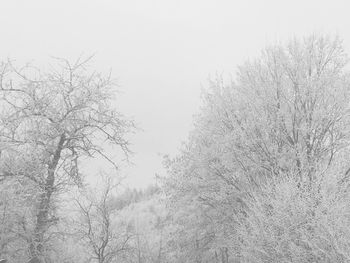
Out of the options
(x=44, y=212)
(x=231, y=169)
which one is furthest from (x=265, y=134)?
(x=44, y=212)

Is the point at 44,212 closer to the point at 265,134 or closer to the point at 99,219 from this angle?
the point at 265,134

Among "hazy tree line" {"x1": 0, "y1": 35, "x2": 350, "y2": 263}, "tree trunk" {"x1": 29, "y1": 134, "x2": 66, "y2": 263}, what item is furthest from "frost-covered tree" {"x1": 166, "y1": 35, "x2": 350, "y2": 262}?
"tree trunk" {"x1": 29, "y1": 134, "x2": 66, "y2": 263}

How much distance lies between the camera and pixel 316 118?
22.0 metres

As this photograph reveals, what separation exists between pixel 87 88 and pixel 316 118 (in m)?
12.1

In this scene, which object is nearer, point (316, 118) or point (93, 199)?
point (316, 118)

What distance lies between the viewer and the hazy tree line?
547 inches

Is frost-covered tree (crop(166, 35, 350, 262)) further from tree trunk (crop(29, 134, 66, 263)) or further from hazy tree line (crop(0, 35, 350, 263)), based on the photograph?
tree trunk (crop(29, 134, 66, 263))

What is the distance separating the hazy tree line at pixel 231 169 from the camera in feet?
45.6

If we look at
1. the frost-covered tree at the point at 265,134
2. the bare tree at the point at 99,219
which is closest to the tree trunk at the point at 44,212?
the frost-covered tree at the point at 265,134

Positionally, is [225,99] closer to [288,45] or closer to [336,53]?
[288,45]

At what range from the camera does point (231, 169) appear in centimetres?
2311

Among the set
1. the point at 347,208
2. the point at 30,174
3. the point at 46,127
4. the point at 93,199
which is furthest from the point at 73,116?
the point at 93,199

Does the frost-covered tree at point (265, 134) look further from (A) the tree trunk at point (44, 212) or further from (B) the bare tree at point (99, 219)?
(A) the tree trunk at point (44, 212)

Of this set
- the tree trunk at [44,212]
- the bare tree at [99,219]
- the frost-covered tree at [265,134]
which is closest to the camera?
the tree trunk at [44,212]
